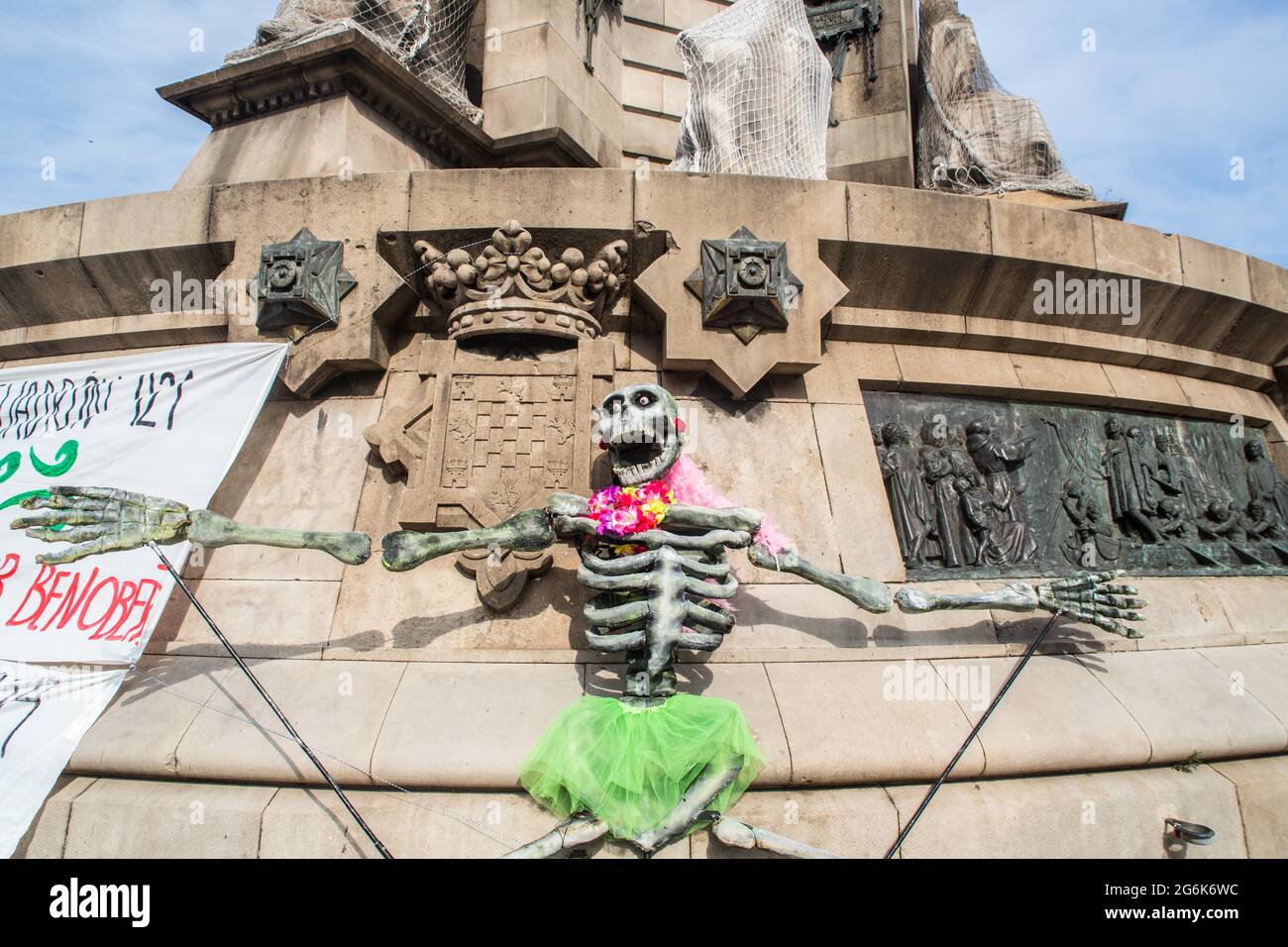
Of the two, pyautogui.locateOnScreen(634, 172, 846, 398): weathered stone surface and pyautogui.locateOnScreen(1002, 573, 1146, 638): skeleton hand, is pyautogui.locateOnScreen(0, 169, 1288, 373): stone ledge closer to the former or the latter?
pyautogui.locateOnScreen(634, 172, 846, 398): weathered stone surface

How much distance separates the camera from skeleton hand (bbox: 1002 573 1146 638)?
424cm

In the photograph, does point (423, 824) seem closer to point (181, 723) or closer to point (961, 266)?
point (181, 723)

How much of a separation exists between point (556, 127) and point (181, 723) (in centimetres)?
722

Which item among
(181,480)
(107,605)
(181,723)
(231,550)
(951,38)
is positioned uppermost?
(951,38)

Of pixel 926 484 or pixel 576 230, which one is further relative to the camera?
pixel 926 484

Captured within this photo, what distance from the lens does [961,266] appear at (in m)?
5.78

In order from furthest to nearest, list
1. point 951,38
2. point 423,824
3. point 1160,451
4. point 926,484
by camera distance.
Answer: point 951,38, point 1160,451, point 926,484, point 423,824

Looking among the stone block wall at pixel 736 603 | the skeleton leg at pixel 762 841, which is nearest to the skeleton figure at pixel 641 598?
the skeleton leg at pixel 762 841

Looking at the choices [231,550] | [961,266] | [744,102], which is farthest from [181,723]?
[744,102]

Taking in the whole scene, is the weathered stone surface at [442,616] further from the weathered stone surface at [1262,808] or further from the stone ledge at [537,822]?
the weathered stone surface at [1262,808]

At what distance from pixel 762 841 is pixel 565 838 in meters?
0.88

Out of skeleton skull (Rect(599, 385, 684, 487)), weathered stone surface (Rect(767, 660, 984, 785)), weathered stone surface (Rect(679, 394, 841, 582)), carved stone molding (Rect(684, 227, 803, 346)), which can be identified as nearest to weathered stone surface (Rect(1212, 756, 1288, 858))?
weathered stone surface (Rect(767, 660, 984, 785))

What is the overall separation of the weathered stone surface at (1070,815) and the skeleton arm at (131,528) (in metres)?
3.30

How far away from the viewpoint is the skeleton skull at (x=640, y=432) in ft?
13.4
